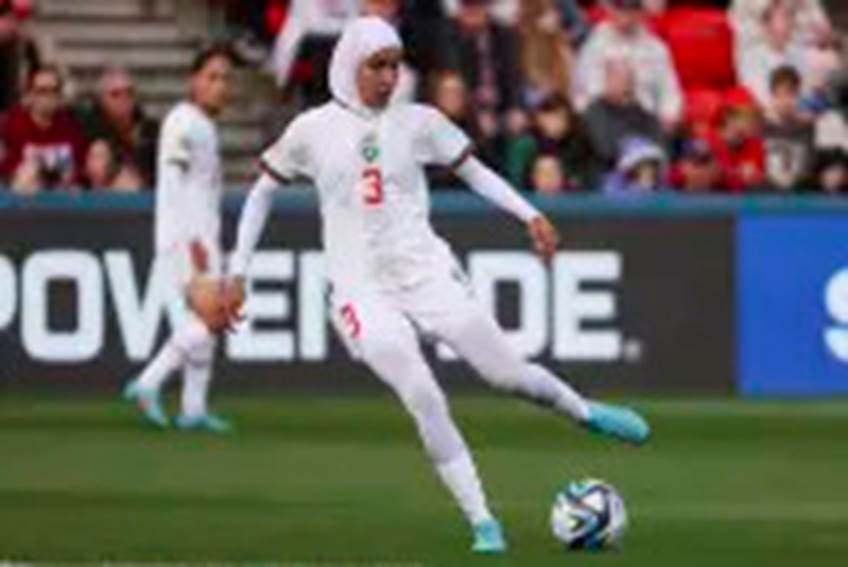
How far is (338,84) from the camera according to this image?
53.3ft

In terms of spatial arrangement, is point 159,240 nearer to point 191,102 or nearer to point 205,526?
point 191,102

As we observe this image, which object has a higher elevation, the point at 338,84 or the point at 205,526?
the point at 338,84

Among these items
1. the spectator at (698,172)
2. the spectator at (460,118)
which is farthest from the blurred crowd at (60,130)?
the spectator at (698,172)

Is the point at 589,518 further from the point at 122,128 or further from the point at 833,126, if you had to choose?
the point at 833,126

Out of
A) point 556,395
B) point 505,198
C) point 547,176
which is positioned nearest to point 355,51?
point 505,198

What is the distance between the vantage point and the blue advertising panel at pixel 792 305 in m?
25.9

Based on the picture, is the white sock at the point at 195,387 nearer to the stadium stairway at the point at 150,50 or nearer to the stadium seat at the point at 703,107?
the stadium stairway at the point at 150,50

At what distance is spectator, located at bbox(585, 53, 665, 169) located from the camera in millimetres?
28094

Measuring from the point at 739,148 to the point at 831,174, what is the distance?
802 millimetres

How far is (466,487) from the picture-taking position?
15.4m

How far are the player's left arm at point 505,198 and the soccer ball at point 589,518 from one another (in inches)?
41.5

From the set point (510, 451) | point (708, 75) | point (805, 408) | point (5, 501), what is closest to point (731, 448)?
point (510, 451)

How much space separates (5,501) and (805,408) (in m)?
8.48

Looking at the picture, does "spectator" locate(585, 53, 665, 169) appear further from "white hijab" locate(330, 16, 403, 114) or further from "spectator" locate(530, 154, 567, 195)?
"white hijab" locate(330, 16, 403, 114)
